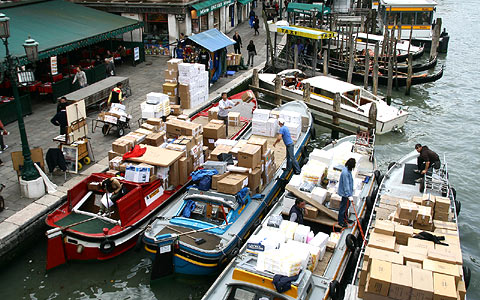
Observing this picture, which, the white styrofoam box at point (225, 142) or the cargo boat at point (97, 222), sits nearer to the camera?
the cargo boat at point (97, 222)

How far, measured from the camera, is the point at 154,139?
1339 cm

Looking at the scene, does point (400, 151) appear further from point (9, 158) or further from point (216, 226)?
point (9, 158)

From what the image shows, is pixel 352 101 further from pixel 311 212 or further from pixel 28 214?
pixel 28 214

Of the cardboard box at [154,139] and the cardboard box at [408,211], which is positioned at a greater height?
the cardboard box at [154,139]

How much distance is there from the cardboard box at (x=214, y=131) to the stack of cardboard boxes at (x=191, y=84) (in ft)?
15.4

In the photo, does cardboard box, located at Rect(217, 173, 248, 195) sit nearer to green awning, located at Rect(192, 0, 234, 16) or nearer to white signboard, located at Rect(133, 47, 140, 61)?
white signboard, located at Rect(133, 47, 140, 61)

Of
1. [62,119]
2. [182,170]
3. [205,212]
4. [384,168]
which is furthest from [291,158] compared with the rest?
[62,119]

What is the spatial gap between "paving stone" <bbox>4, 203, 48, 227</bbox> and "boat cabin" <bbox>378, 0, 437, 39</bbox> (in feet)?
99.9

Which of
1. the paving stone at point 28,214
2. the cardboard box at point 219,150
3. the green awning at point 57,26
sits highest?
the green awning at point 57,26

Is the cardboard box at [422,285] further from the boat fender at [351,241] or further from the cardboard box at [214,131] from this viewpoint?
the cardboard box at [214,131]

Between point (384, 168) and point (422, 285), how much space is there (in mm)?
10224

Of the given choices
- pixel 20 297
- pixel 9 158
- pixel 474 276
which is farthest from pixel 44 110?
pixel 474 276

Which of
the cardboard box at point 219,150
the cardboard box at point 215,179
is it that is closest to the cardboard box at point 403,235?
the cardboard box at point 215,179

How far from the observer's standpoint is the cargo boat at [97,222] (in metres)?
10.9
